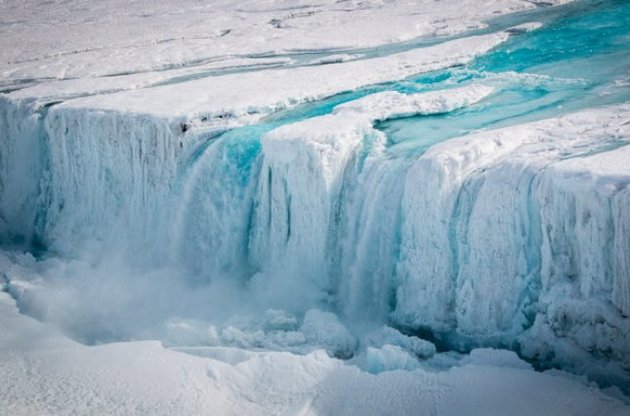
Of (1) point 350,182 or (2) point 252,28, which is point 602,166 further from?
(2) point 252,28

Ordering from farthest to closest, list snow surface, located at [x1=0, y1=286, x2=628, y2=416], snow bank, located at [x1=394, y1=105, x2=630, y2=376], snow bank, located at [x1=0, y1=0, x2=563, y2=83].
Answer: snow bank, located at [x1=0, y1=0, x2=563, y2=83] < snow bank, located at [x1=394, y1=105, x2=630, y2=376] < snow surface, located at [x1=0, y1=286, x2=628, y2=416]

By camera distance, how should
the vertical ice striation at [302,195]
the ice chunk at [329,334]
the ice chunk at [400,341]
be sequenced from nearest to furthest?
1. the ice chunk at [400,341]
2. the ice chunk at [329,334]
3. the vertical ice striation at [302,195]

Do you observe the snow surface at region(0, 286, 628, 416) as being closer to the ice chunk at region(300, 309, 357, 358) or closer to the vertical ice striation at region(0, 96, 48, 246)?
the ice chunk at region(300, 309, 357, 358)

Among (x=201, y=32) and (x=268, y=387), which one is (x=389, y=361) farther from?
(x=201, y=32)

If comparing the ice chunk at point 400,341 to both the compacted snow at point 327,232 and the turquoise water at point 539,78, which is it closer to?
the compacted snow at point 327,232

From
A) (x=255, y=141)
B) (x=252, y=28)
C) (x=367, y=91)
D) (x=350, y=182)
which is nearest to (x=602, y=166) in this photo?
(x=350, y=182)

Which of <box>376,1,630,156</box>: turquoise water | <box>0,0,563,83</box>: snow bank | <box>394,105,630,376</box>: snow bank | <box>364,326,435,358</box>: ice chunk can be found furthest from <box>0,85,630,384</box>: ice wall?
<box>0,0,563,83</box>: snow bank

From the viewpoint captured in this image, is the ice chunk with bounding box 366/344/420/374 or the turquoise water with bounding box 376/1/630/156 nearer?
the ice chunk with bounding box 366/344/420/374

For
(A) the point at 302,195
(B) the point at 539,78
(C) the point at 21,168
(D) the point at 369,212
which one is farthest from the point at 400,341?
(C) the point at 21,168

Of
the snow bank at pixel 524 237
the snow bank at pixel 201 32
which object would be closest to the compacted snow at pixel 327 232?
the snow bank at pixel 524 237
